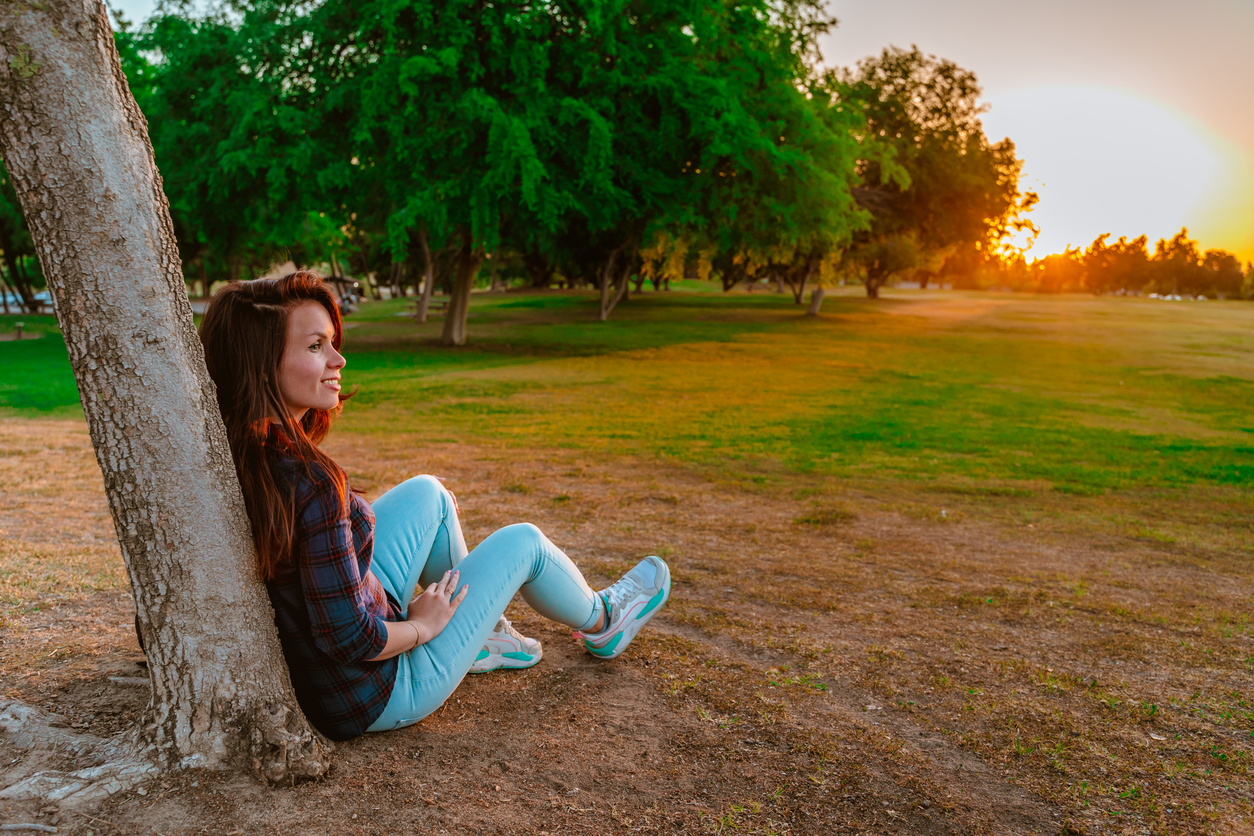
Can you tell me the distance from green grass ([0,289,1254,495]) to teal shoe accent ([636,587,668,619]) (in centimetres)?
506

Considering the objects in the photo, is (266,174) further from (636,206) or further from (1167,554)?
(1167,554)

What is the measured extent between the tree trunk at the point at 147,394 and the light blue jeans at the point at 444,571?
0.38m

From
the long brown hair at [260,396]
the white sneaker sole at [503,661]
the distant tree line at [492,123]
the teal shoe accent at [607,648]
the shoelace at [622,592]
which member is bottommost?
the white sneaker sole at [503,661]

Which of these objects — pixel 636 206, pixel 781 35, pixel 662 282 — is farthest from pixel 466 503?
pixel 662 282

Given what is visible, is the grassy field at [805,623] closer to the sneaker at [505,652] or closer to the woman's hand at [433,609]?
the sneaker at [505,652]

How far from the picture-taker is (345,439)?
30.8 feet

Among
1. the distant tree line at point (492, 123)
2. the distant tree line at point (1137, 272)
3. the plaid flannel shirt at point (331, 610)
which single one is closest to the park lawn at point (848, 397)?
the distant tree line at point (492, 123)

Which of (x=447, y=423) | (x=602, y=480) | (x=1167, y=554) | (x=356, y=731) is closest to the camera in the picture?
(x=356, y=731)

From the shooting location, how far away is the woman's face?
8.35 feet

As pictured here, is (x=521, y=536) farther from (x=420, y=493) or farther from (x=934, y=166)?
(x=934, y=166)

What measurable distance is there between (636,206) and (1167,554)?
14.5 meters

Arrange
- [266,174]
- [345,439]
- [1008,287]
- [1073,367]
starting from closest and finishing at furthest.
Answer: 1. [345,439]
2. [266,174]
3. [1073,367]
4. [1008,287]

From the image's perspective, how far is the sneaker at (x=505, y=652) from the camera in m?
3.44

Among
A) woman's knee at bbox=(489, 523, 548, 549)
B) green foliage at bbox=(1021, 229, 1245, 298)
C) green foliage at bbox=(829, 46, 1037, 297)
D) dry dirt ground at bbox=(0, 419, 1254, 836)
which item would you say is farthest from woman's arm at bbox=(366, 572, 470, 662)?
green foliage at bbox=(1021, 229, 1245, 298)
